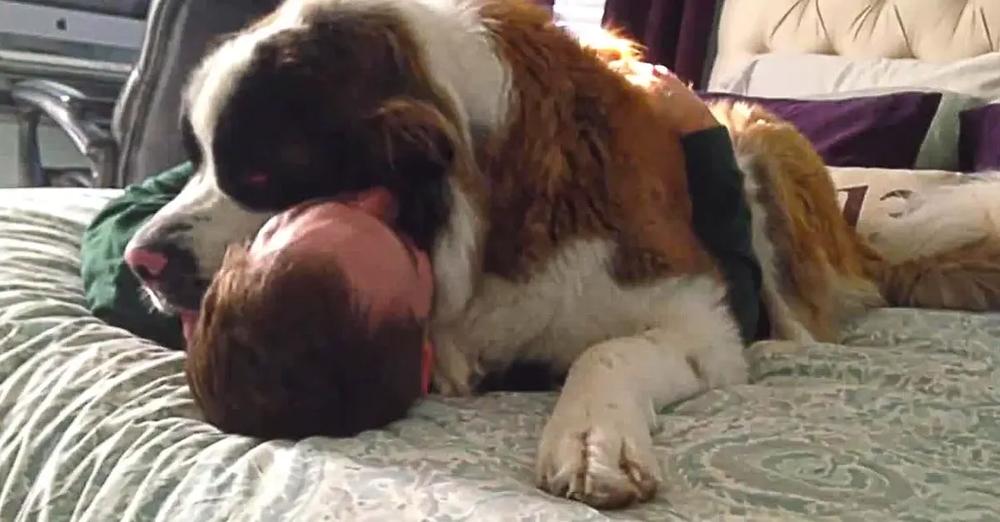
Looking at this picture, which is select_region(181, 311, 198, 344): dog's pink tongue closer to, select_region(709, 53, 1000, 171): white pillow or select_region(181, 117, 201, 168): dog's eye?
select_region(181, 117, 201, 168): dog's eye

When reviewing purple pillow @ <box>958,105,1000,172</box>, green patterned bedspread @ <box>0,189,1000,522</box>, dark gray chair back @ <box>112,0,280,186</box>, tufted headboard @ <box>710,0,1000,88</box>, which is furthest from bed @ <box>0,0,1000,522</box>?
tufted headboard @ <box>710,0,1000,88</box>

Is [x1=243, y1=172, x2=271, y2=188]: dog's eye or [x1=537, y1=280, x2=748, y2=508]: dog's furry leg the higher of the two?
[x1=243, y1=172, x2=271, y2=188]: dog's eye

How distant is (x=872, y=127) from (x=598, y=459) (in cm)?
138

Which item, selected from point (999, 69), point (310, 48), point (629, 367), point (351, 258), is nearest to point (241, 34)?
point (310, 48)

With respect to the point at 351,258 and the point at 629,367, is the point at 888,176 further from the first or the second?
the point at 351,258

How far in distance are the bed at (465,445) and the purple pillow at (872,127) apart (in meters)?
0.71

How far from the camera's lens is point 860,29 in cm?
257

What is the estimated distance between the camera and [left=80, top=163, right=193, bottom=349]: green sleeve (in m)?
1.25

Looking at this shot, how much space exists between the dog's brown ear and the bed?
0.21 meters

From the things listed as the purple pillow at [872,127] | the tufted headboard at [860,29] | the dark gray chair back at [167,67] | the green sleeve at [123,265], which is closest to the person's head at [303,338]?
the green sleeve at [123,265]

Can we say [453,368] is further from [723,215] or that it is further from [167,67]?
[167,67]

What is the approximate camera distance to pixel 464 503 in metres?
0.81

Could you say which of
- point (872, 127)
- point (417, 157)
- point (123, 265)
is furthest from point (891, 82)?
point (123, 265)

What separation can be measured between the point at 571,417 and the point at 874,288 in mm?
851
